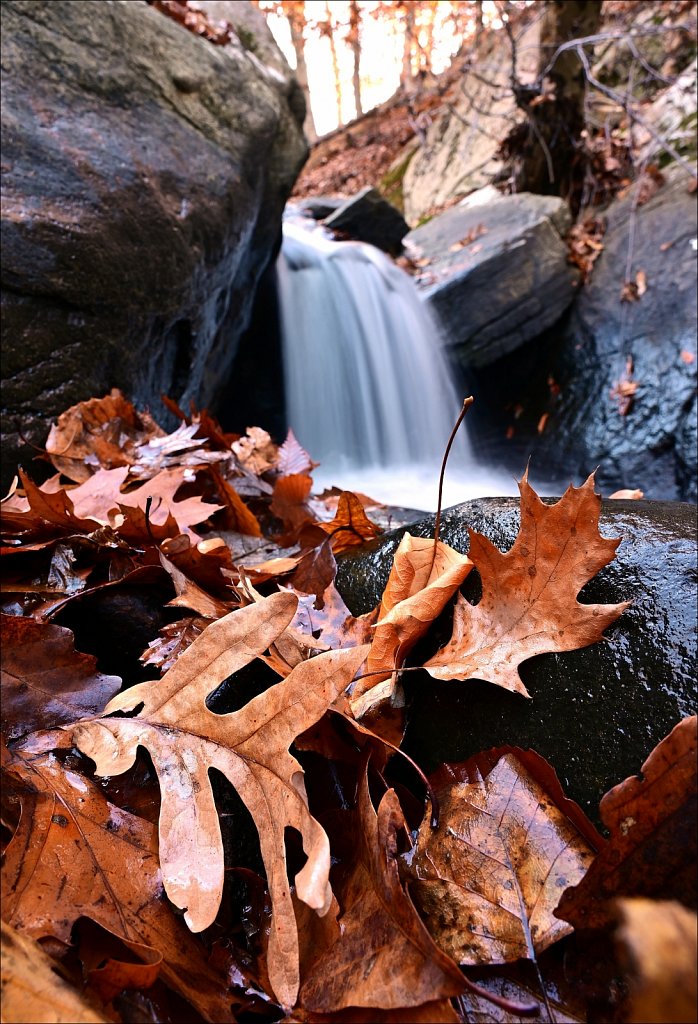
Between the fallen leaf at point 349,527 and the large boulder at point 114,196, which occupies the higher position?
the large boulder at point 114,196

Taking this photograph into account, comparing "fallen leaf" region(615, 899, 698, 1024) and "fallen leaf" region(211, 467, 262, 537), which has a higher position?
"fallen leaf" region(615, 899, 698, 1024)

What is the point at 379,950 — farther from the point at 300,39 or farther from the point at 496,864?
the point at 300,39

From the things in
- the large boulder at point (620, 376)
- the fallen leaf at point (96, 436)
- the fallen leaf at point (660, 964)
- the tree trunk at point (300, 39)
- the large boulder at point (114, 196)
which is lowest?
the large boulder at point (620, 376)

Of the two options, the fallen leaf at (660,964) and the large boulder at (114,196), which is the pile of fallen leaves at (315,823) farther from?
the large boulder at (114,196)

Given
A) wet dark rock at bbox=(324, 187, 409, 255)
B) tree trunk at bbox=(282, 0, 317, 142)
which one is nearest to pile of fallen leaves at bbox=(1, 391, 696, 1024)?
wet dark rock at bbox=(324, 187, 409, 255)

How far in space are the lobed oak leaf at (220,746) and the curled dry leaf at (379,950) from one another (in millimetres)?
52

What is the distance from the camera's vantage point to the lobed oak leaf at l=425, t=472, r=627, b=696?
0.94 metres

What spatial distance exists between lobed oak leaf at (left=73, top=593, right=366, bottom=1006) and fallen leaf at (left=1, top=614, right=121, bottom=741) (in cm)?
5

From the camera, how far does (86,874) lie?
0.71 meters

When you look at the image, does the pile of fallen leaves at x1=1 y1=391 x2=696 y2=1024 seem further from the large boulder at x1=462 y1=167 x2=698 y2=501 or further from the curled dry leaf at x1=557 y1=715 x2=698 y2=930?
the large boulder at x1=462 y1=167 x2=698 y2=501

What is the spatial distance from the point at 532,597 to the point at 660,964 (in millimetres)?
666

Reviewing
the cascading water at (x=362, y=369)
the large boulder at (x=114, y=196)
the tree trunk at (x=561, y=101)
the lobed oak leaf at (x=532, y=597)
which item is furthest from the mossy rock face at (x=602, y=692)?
the tree trunk at (x=561, y=101)

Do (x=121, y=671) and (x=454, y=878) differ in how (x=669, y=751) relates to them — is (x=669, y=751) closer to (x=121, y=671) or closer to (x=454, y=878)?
(x=454, y=878)

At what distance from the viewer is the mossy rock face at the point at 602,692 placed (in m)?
0.86
